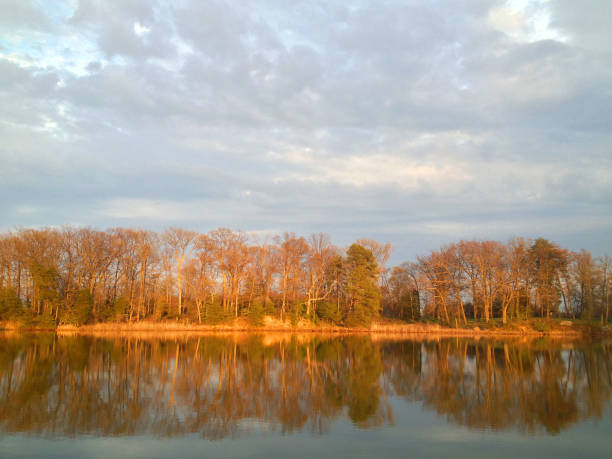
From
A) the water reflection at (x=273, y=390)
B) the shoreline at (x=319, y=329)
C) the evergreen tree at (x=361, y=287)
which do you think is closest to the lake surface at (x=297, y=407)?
the water reflection at (x=273, y=390)

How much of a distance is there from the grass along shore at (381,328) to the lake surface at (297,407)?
18.9m

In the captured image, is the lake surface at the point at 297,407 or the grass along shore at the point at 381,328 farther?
the grass along shore at the point at 381,328

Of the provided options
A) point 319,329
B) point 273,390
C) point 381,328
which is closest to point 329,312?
point 319,329

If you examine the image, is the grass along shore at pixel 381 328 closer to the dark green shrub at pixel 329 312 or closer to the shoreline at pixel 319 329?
the shoreline at pixel 319 329

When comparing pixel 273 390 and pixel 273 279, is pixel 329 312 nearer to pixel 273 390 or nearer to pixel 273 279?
pixel 273 279

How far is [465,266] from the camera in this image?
1839 inches

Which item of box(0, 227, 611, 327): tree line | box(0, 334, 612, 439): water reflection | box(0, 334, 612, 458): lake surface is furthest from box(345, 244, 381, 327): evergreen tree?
box(0, 334, 612, 458): lake surface

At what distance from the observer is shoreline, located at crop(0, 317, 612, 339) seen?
39.8 m

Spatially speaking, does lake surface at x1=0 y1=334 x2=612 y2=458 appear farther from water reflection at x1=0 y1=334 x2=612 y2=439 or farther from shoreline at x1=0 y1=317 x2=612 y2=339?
shoreline at x1=0 y1=317 x2=612 y2=339

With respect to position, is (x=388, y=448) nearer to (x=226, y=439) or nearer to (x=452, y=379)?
(x=226, y=439)

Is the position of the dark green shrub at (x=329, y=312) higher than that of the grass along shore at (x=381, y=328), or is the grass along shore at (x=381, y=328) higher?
the dark green shrub at (x=329, y=312)

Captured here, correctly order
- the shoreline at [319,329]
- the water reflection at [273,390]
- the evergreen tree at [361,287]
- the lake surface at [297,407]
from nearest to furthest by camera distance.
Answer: the lake surface at [297,407]
the water reflection at [273,390]
the shoreline at [319,329]
the evergreen tree at [361,287]

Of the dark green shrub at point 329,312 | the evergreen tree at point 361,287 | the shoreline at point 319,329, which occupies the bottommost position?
the shoreline at point 319,329

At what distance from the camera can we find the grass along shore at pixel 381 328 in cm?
4025
